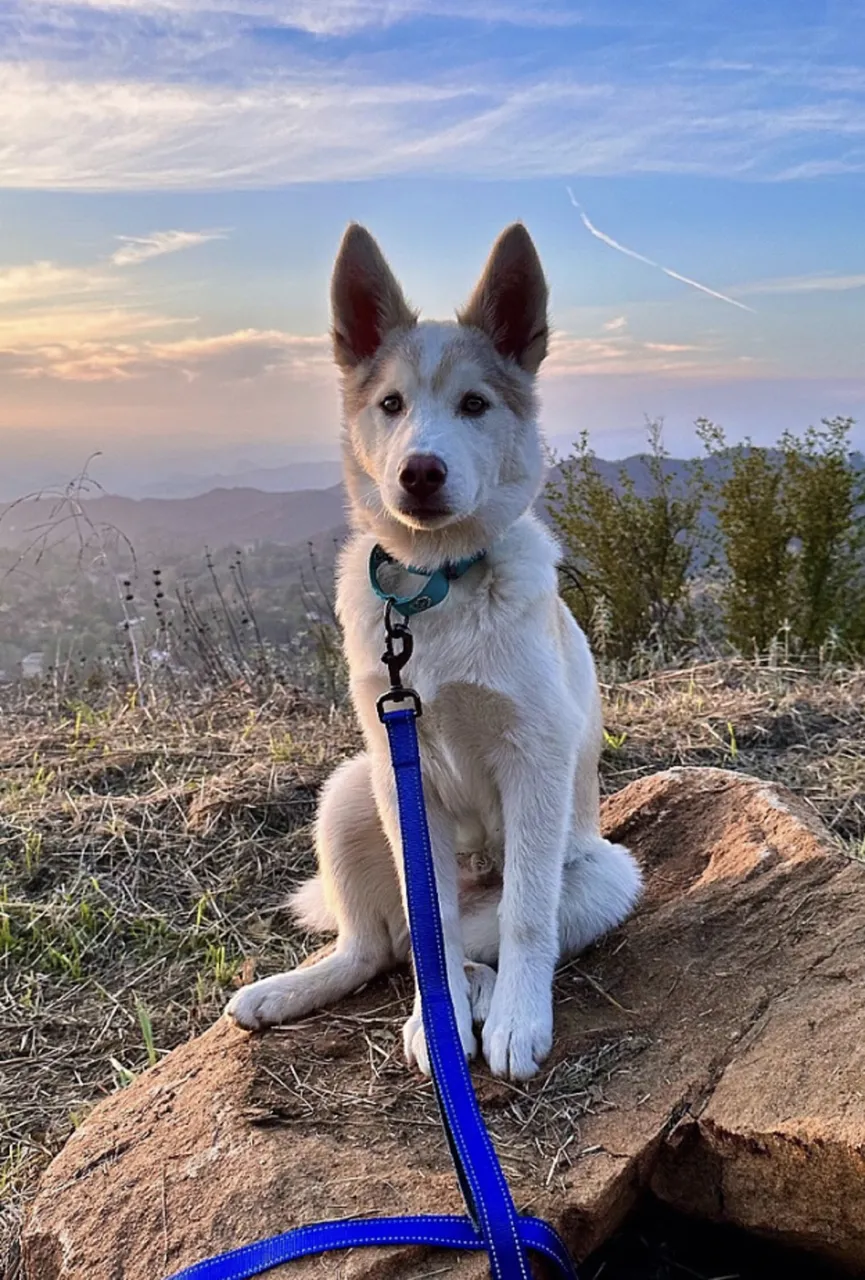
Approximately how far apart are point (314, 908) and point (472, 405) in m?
1.78

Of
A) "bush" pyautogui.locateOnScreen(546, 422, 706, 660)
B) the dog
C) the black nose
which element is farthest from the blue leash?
"bush" pyautogui.locateOnScreen(546, 422, 706, 660)

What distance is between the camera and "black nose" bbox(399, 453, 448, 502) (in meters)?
2.53

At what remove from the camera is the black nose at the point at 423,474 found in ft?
8.30

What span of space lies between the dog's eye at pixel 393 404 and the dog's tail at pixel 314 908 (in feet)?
5.17

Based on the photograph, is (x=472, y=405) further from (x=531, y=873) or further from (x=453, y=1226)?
(x=453, y=1226)

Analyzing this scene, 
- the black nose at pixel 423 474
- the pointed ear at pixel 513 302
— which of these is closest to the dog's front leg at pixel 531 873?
Answer: the black nose at pixel 423 474

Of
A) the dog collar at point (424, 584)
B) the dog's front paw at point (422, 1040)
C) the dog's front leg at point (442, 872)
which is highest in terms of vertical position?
the dog collar at point (424, 584)

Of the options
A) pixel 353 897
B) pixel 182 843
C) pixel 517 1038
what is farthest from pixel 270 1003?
pixel 182 843

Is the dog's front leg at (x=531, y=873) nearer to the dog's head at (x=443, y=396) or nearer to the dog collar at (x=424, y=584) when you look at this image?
the dog collar at (x=424, y=584)

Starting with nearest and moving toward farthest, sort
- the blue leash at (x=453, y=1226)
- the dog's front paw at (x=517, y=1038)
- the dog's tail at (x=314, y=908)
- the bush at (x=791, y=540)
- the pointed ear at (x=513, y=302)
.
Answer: the blue leash at (x=453, y=1226) → the dog's front paw at (x=517, y=1038) → the pointed ear at (x=513, y=302) → the dog's tail at (x=314, y=908) → the bush at (x=791, y=540)

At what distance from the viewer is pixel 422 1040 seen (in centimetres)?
259

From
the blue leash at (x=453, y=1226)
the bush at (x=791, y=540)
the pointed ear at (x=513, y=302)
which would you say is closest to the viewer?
the blue leash at (x=453, y=1226)

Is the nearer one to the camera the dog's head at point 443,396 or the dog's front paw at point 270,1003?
the dog's head at point 443,396

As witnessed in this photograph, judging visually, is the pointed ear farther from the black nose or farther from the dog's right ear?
the black nose
